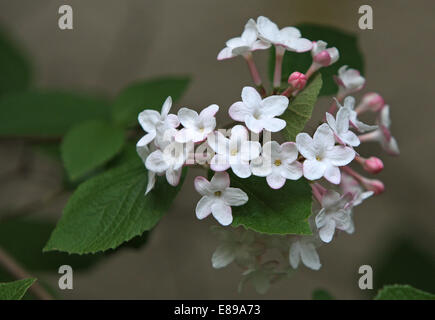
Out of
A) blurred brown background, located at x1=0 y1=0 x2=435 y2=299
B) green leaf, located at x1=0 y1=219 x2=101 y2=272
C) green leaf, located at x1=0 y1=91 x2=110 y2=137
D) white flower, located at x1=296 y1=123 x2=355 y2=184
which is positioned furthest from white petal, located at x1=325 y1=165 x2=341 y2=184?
blurred brown background, located at x1=0 y1=0 x2=435 y2=299

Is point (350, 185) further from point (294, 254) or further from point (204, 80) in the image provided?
point (204, 80)

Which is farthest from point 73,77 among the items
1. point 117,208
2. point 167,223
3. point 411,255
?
point 117,208

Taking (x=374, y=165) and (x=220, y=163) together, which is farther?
(x=374, y=165)

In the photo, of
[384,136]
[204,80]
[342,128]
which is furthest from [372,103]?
[204,80]

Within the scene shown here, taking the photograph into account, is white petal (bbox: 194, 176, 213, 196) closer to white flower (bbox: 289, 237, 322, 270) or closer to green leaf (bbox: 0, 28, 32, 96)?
white flower (bbox: 289, 237, 322, 270)

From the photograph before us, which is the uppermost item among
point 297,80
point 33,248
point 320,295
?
point 297,80

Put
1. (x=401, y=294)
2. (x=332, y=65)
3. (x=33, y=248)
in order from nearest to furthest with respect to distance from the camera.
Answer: (x=401, y=294) < (x=332, y=65) < (x=33, y=248)

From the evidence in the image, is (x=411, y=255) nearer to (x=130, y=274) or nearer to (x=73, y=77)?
(x=130, y=274)
